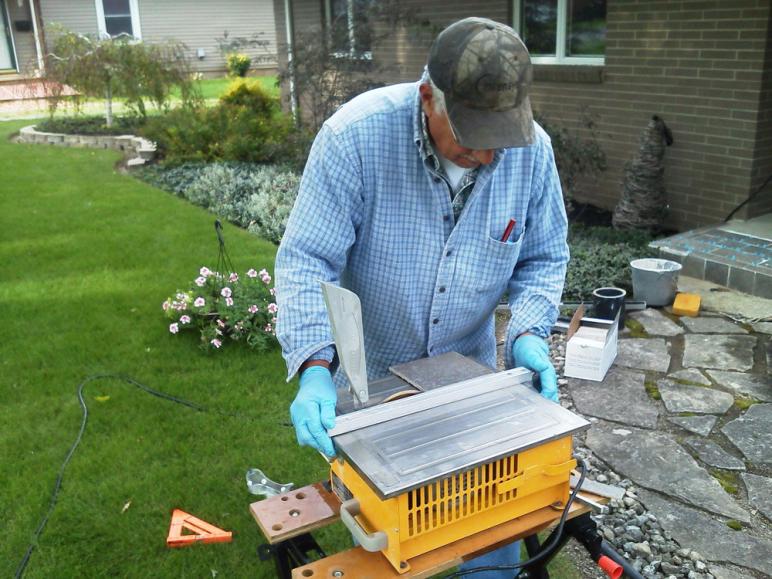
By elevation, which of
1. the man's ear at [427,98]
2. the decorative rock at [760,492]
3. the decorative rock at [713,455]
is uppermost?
the man's ear at [427,98]

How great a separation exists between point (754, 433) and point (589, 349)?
952mm

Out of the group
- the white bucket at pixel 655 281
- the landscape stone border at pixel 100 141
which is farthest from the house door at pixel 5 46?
the white bucket at pixel 655 281

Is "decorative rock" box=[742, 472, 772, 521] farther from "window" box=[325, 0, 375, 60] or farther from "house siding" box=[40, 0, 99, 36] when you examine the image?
"house siding" box=[40, 0, 99, 36]

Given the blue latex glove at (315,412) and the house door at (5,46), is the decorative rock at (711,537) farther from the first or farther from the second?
the house door at (5,46)

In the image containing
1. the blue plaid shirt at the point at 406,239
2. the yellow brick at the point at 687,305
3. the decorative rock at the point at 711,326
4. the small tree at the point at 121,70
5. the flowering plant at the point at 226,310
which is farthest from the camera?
the small tree at the point at 121,70

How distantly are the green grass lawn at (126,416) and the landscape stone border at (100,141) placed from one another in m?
4.02

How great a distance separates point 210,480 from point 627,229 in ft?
15.5

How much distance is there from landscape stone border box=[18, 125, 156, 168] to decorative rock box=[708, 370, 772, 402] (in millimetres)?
8773

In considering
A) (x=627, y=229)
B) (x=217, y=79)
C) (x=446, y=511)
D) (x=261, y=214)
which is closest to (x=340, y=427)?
(x=446, y=511)

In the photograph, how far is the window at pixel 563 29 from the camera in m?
7.56

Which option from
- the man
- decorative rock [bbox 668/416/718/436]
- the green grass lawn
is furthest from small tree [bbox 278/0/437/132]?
the man

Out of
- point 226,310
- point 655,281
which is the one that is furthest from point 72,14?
point 655,281

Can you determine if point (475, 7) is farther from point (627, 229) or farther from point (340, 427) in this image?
point (340, 427)

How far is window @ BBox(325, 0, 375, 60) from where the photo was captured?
9.54 metres
